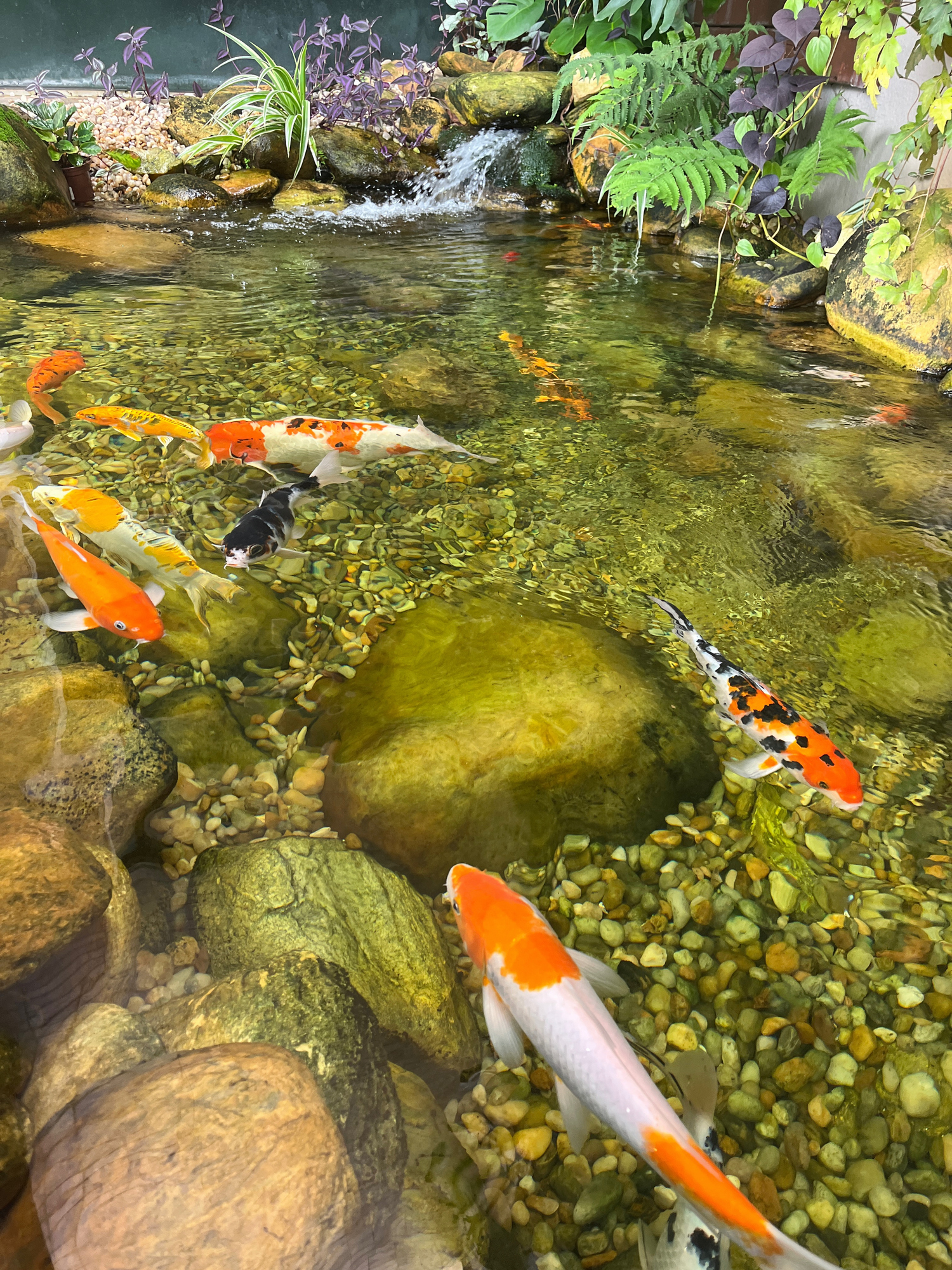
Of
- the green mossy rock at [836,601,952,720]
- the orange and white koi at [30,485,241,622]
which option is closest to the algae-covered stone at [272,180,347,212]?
the orange and white koi at [30,485,241,622]

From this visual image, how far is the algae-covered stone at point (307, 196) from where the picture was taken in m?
8.52

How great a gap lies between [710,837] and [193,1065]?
1.38 meters

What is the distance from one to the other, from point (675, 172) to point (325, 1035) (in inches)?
260

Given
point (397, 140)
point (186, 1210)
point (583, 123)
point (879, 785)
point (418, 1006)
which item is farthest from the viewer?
point (397, 140)

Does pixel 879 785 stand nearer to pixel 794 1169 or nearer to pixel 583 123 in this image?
pixel 794 1169

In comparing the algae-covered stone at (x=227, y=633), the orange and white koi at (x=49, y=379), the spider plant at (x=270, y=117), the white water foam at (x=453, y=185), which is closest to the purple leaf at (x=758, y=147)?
the white water foam at (x=453, y=185)

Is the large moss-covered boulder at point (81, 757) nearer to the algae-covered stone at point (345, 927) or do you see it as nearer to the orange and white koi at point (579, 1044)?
the algae-covered stone at point (345, 927)

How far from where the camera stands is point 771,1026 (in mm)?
1759

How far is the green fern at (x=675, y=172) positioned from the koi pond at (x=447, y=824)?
2904 mm

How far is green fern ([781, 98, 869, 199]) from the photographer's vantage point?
5.97m

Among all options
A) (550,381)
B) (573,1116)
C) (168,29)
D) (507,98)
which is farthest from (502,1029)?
(168,29)

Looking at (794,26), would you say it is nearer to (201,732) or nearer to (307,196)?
(307,196)

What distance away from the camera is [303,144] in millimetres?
8555

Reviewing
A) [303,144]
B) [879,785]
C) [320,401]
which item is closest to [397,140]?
[303,144]
